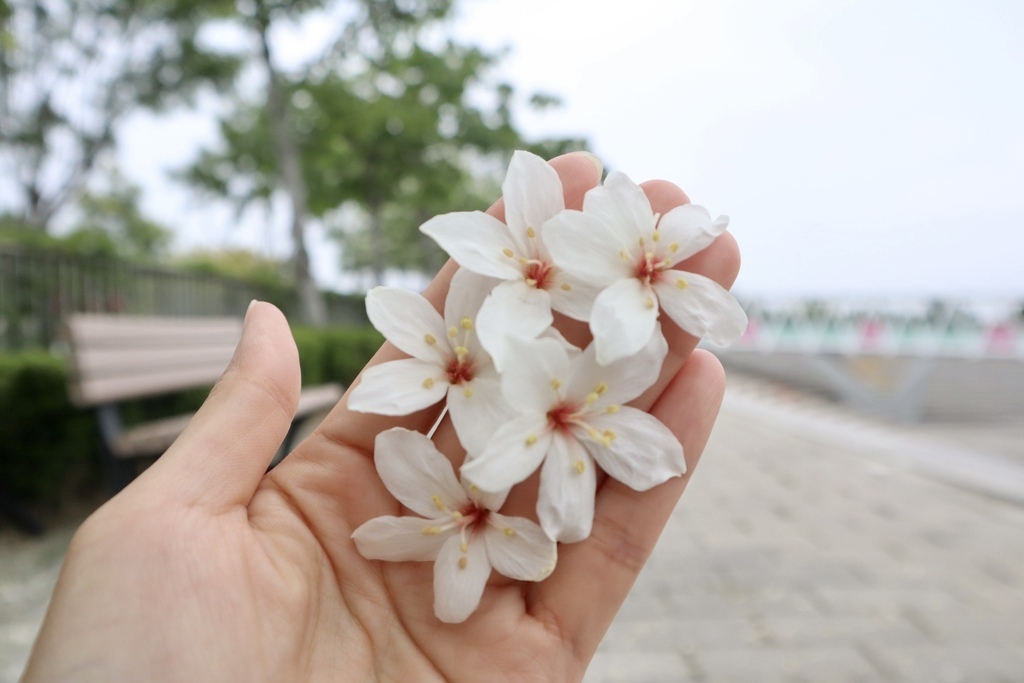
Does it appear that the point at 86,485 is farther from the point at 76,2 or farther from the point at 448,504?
the point at 76,2

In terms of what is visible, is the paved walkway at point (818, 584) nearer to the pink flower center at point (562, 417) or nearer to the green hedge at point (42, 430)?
the green hedge at point (42, 430)

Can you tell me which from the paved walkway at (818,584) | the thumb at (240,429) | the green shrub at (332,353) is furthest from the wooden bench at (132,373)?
the thumb at (240,429)

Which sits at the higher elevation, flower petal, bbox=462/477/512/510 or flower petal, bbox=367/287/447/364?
flower petal, bbox=367/287/447/364

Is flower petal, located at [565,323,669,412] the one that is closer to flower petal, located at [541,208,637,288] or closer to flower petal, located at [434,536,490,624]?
flower petal, located at [541,208,637,288]

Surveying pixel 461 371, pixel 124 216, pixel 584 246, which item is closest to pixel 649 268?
pixel 584 246

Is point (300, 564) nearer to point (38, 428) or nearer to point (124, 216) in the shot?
point (38, 428)

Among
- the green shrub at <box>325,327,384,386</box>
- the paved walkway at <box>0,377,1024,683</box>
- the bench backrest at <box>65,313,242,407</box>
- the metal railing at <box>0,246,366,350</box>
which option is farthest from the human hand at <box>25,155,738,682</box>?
the green shrub at <box>325,327,384,386</box>
